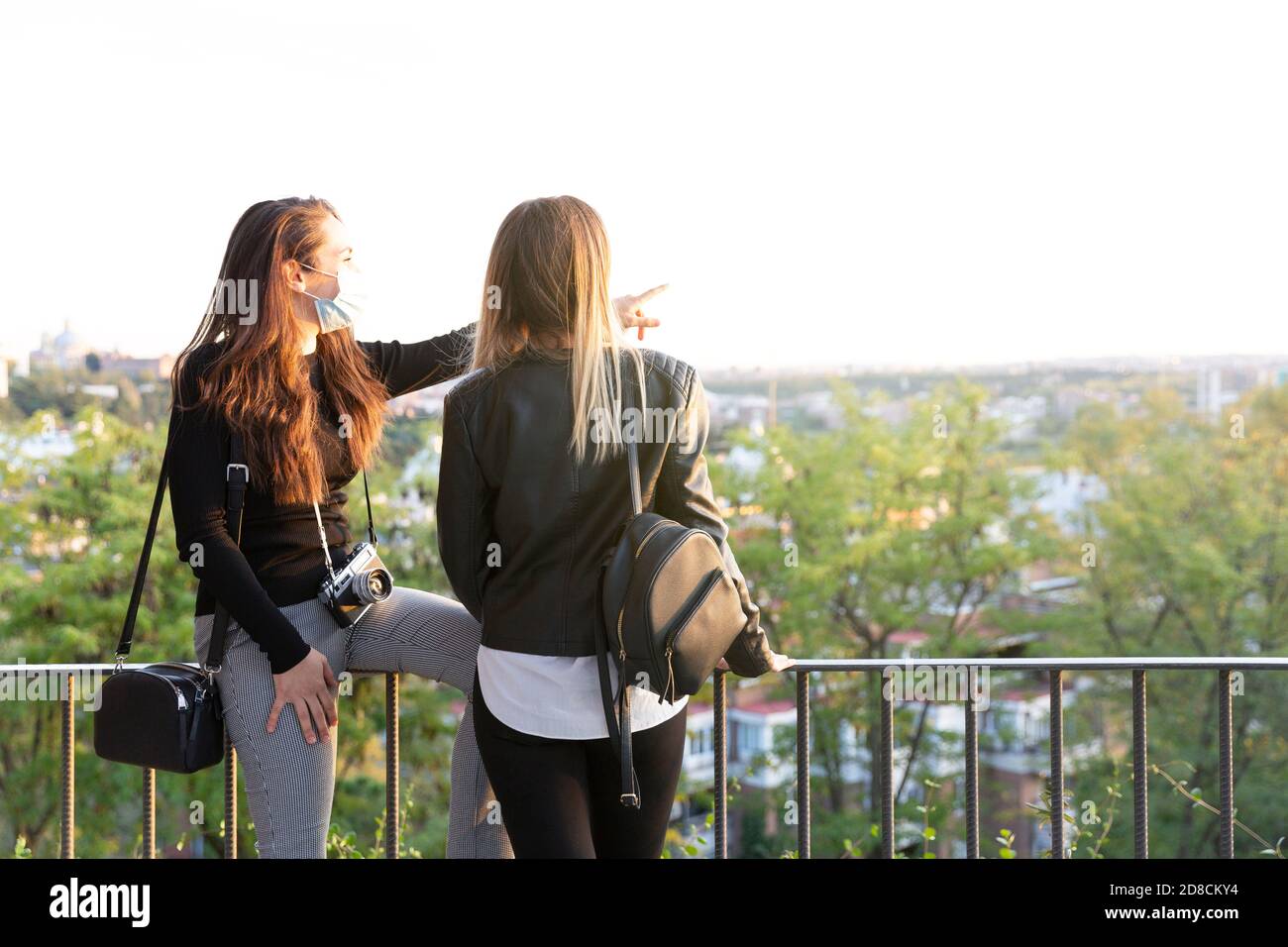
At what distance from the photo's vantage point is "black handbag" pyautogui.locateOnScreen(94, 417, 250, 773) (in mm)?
2240

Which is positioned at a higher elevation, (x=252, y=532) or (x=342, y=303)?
(x=342, y=303)

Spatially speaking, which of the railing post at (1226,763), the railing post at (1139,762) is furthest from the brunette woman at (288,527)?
the railing post at (1226,763)

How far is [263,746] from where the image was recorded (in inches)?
88.9

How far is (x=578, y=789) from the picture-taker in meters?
2.02

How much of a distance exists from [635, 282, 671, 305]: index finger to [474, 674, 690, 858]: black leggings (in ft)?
3.11

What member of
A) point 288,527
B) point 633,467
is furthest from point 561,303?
point 288,527

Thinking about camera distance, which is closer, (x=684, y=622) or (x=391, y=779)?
(x=684, y=622)

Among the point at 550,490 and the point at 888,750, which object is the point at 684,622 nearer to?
the point at 550,490

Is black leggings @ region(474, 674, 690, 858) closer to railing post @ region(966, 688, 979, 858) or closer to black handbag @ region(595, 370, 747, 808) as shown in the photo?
black handbag @ region(595, 370, 747, 808)

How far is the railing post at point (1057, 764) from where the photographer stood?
2.80m

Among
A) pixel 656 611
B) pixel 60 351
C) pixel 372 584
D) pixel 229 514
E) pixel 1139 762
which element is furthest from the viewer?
pixel 60 351

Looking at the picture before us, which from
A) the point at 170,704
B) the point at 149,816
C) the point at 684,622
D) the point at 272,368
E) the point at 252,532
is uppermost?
the point at 272,368

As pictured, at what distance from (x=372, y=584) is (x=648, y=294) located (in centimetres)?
87
